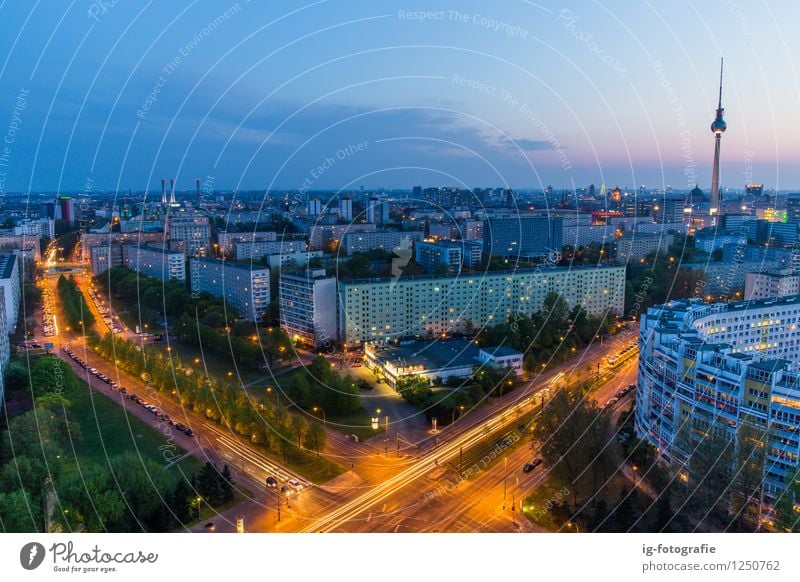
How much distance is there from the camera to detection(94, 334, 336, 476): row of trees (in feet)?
18.4

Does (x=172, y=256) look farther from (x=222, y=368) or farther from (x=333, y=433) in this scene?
(x=333, y=433)

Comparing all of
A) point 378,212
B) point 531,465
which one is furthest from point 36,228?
point 531,465

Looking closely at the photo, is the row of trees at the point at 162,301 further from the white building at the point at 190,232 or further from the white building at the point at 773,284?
the white building at the point at 773,284

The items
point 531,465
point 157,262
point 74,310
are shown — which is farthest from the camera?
point 157,262

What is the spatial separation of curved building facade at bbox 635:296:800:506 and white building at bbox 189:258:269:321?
686 centimetres

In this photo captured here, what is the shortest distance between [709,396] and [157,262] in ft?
43.0

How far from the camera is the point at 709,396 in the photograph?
5.07 meters

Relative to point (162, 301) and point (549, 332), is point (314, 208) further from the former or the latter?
point (549, 332)

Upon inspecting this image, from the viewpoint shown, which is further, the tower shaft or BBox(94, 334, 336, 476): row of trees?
the tower shaft

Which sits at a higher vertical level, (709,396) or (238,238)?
(238,238)

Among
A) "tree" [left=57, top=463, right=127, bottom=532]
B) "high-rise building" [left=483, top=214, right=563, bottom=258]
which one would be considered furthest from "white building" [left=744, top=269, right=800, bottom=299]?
"tree" [left=57, top=463, right=127, bottom=532]

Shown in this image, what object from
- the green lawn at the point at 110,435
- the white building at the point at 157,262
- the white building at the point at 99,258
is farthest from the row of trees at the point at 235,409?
the white building at the point at 99,258

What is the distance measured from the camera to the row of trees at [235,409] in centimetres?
560

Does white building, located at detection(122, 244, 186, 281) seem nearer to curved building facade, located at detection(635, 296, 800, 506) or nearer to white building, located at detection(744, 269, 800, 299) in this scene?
curved building facade, located at detection(635, 296, 800, 506)
